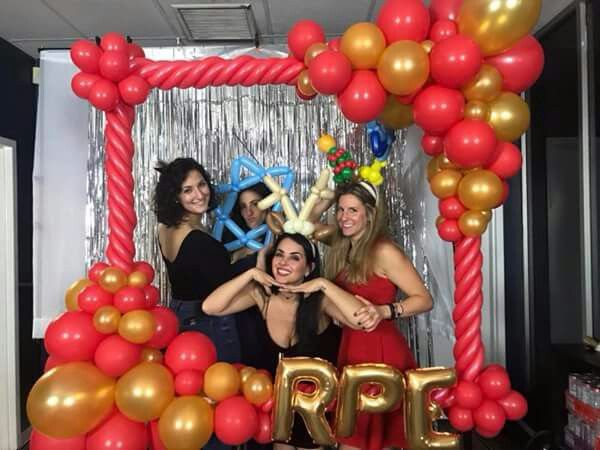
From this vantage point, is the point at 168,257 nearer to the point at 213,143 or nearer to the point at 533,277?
the point at 213,143

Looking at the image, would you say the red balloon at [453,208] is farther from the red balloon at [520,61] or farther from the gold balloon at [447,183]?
the red balloon at [520,61]

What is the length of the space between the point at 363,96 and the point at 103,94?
86cm

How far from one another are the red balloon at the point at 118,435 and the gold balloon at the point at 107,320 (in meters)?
0.27

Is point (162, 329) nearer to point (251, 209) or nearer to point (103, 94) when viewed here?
point (103, 94)

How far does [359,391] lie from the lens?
168 centimetres

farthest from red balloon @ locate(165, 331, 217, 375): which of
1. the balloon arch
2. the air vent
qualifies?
the air vent

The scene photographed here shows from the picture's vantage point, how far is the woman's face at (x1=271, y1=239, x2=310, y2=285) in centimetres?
182

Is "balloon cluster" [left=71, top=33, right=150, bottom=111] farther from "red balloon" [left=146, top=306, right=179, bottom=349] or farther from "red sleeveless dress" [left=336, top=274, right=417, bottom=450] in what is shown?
"red sleeveless dress" [left=336, top=274, right=417, bottom=450]

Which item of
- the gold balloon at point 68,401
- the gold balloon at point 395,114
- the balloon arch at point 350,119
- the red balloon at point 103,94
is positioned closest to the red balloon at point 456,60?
the balloon arch at point 350,119

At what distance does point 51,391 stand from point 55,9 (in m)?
1.84

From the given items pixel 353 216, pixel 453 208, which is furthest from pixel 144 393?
pixel 453 208

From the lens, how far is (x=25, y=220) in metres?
3.02

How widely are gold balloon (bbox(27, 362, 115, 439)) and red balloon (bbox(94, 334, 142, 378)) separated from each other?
38mm

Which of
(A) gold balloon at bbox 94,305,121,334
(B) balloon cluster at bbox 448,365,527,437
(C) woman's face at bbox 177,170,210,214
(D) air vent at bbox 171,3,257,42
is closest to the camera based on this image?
(A) gold balloon at bbox 94,305,121,334
